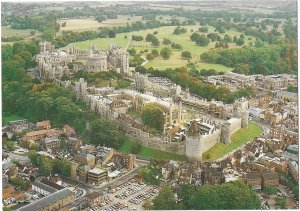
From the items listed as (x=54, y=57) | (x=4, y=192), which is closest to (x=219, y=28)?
(x=54, y=57)

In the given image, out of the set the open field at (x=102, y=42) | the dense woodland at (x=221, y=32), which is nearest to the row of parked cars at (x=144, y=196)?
the dense woodland at (x=221, y=32)

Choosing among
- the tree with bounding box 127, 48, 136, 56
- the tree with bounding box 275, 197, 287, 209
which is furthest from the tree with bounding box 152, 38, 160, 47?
the tree with bounding box 275, 197, 287, 209

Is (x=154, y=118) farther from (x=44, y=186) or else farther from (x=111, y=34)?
(x=111, y=34)

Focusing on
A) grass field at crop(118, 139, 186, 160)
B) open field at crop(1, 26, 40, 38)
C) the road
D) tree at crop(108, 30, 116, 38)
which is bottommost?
the road

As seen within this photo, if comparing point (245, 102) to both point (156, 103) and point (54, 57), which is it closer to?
point (156, 103)

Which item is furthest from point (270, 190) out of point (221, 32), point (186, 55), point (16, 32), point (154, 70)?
point (221, 32)

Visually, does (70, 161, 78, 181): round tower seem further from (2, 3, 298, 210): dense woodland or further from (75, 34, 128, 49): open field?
(75, 34, 128, 49): open field

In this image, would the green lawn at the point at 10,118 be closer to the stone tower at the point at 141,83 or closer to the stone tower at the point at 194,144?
the stone tower at the point at 141,83

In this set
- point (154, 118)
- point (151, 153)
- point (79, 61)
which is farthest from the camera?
point (79, 61)
